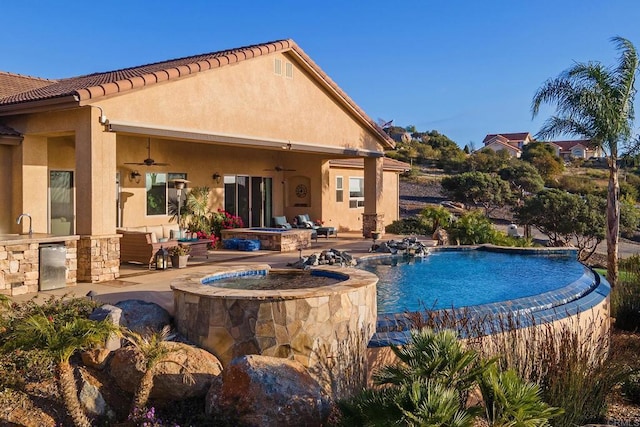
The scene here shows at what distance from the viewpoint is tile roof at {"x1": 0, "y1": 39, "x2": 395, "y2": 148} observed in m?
12.3

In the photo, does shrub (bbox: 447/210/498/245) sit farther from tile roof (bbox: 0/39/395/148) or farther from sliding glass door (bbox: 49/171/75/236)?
sliding glass door (bbox: 49/171/75/236)

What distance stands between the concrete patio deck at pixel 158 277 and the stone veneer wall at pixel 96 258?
0.95ft

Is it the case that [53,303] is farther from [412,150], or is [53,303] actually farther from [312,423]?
[412,150]

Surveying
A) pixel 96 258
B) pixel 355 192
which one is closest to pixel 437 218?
pixel 355 192

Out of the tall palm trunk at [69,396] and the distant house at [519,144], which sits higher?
the distant house at [519,144]

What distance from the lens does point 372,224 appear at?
74.6 ft

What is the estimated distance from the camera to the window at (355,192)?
2686cm

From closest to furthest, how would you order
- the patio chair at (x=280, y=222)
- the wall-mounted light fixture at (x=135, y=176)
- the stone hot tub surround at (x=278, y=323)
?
1. the stone hot tub surround at (x=278, y=323)
2. the wall-mounted light fixture at (x=135, y=176)
3. the patio chair at (x=280, y=222)

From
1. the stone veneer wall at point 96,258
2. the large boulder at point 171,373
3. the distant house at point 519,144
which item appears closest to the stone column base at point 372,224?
the stone veneer wall at point 96,258

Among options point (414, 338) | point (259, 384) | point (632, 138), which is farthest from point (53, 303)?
point (632, 138)

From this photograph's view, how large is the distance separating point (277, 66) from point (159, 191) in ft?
20.0

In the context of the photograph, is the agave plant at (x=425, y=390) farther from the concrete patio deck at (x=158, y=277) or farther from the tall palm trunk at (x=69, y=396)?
the concrete patio deck at (x=158, y=277)

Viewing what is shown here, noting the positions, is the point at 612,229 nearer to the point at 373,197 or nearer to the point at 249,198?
the point at 373,197

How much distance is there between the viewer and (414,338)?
5.11m
